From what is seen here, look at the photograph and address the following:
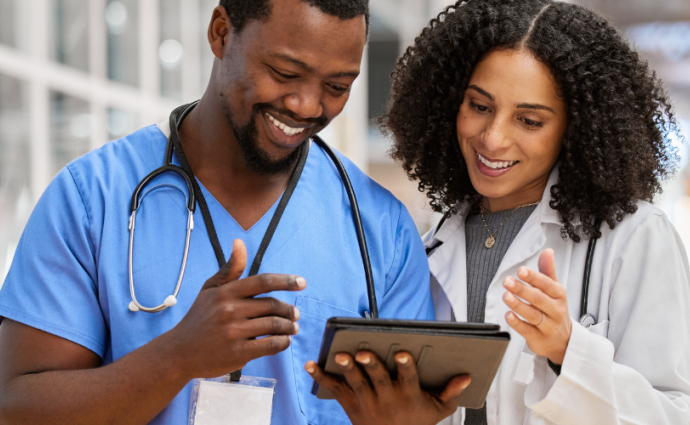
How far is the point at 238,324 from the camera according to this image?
98 centimetres

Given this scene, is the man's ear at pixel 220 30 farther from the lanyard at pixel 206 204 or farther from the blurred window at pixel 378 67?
the blurred window at pixel 378 67

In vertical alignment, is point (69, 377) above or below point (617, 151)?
below

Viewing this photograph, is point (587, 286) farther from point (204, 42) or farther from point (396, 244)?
point (204, 42)

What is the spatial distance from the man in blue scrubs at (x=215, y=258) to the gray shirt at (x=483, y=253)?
162 millimetres

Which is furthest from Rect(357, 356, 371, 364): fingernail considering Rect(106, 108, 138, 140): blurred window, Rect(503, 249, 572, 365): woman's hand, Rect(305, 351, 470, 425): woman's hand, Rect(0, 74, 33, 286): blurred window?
Rect(106, 108, 138, 140): blurred window

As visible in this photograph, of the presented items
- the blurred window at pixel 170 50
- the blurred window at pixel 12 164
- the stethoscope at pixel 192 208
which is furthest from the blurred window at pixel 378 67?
the stethoscope at pixel 192 208

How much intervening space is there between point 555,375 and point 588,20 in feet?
2.54

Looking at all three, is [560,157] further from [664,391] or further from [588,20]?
[664,391]

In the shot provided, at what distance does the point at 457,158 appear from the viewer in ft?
5.68

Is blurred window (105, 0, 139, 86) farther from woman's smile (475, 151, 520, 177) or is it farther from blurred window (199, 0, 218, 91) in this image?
woman's smile (475, 151, 520, 177)

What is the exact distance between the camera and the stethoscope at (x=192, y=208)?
1184mm

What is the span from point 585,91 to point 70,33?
9.68 ft

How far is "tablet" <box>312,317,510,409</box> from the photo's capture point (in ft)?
3.18

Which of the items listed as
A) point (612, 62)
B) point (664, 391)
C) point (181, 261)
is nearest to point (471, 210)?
point (612, 62)
